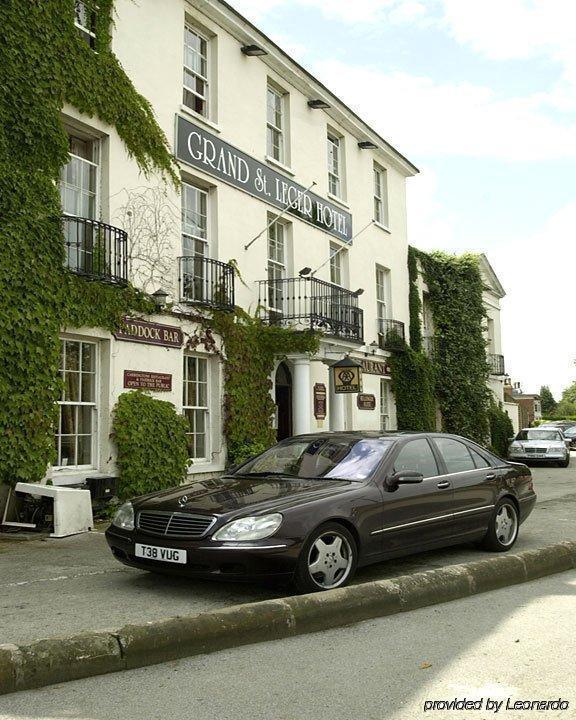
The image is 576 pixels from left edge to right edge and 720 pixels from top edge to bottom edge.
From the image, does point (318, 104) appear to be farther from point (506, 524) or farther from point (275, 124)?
point (506, 524)

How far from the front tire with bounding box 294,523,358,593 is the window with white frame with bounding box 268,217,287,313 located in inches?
409

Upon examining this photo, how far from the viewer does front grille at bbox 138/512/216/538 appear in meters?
6.20

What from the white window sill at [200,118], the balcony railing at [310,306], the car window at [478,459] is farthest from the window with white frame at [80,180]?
the car window at [478,459]

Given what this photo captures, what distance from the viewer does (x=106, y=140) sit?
12.8 m

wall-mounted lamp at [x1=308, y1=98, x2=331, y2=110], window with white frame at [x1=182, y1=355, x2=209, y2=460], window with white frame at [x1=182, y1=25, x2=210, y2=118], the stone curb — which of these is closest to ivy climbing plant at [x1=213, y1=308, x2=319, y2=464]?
window with white frame at [x1=182, y1=355, x2=209, y2=460]

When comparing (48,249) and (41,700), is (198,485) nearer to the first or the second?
(41,700)

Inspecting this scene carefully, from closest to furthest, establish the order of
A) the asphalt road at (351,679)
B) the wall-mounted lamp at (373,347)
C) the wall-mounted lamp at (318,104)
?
1. the asphalt road at (351,679)
2. the wall-mounted lamp at (318,104)
3. the wall-mounted lamp at (373,347)

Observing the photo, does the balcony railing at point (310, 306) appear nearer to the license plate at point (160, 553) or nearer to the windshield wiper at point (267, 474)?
the windshield wiper at point (267, 474)

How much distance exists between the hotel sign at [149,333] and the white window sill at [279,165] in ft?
17.8

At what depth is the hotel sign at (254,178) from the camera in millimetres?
14578

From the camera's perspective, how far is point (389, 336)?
21906mm

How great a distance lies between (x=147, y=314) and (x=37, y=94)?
12.9 feet

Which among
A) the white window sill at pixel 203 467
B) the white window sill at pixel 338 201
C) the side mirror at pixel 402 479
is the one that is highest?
the white window sill at pixel 338 201

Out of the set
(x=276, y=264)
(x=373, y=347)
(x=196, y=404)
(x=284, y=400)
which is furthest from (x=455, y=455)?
(x=373, y=347)
